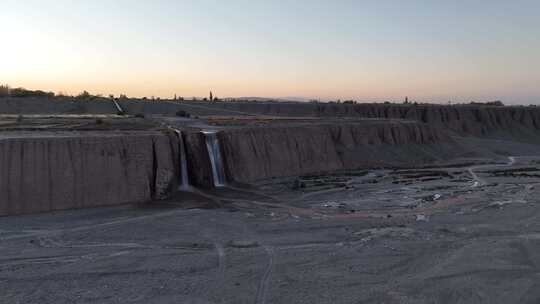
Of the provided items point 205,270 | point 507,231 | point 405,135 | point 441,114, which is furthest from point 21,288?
point 441,114

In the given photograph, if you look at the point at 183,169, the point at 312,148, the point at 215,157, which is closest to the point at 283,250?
the point at 183,169

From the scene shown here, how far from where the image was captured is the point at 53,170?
66.3ft

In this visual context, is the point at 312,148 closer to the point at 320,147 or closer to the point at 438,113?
the point at 320,147

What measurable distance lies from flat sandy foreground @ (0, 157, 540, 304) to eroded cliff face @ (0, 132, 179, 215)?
30.3 inches

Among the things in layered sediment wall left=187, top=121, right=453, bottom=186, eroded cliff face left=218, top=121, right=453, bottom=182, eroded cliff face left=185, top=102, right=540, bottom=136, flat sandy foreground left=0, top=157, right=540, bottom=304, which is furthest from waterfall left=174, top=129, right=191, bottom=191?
eroded cliff face left=185, top=102, right=540, bottom=136

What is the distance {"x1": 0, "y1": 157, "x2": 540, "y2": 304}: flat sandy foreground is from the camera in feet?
35.3

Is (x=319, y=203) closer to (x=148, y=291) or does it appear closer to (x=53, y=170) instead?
(x=53, y=170)

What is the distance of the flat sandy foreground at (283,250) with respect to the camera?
35.3ft

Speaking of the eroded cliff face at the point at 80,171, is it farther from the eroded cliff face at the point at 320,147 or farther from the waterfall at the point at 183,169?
the eroded cliff face at the point at 320,147

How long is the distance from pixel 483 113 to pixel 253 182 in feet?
157

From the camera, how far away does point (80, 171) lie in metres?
20.7

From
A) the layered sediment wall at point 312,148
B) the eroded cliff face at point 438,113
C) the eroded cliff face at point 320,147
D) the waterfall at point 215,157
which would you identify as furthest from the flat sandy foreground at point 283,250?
the eroded cliff face at point 438,113

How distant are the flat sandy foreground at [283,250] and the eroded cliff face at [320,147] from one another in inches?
180

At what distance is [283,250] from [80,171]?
1003 centimetres
